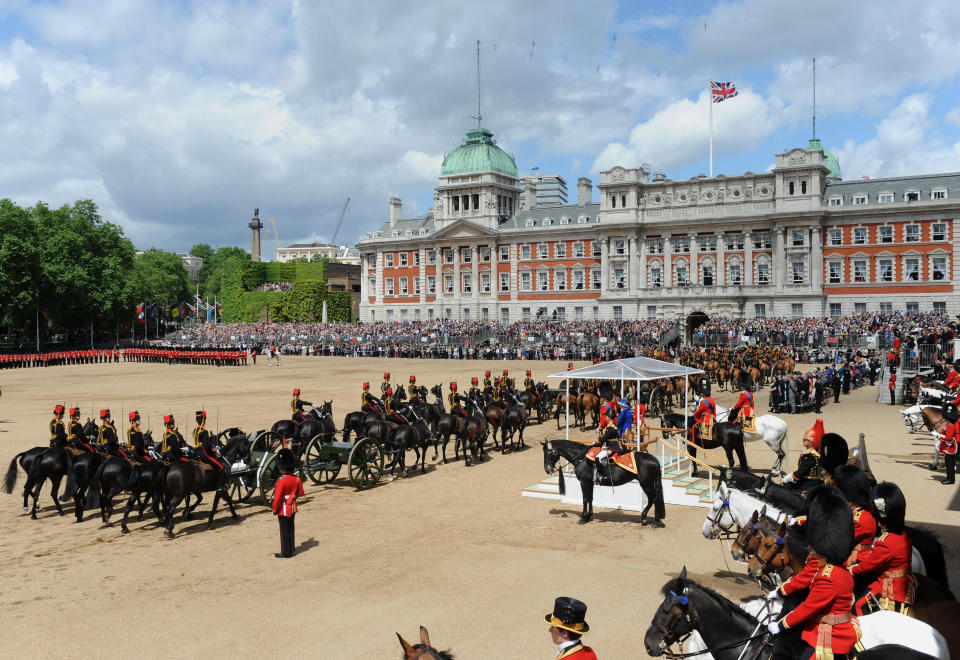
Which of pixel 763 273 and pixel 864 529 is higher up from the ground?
pixel 763 273

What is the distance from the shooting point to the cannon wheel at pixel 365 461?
1465 cm

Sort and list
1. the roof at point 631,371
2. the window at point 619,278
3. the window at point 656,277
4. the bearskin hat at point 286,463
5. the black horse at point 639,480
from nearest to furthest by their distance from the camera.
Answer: the bearskin hat at point 286,463
the black horse at point 639,480
the roof at point 631,371
the window at point 656,277
the window at point 619,278

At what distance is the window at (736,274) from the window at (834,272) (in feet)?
21.9

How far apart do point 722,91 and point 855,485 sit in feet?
180

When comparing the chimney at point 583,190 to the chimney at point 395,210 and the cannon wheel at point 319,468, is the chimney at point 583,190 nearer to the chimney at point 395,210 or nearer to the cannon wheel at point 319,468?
the chimney at point 395,210

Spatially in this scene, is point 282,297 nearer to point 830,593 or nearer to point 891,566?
point 891,566

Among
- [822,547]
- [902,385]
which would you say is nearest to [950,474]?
[822,547]

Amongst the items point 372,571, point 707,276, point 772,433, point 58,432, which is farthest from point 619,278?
point 372,571

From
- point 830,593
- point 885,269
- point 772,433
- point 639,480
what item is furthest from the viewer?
point 885,269

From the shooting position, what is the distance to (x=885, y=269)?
182 feet

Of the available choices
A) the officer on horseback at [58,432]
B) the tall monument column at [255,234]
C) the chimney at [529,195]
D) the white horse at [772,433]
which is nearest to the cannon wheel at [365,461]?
the officer on horseback at [58,432]

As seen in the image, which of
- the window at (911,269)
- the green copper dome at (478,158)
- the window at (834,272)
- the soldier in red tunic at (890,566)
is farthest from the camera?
the green copper dome at (478,158)

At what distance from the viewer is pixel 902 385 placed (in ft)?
86.5

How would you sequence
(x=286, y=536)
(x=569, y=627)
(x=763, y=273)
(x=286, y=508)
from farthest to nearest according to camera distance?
1. (x=763, y=273)
2. (x=286, y=536)
3. (x=286, y=508)
4. (x=569, y=627)
